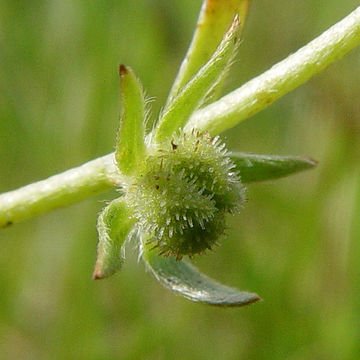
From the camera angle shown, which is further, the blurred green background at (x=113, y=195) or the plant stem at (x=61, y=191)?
the blurred green background at (x=113, y=195)

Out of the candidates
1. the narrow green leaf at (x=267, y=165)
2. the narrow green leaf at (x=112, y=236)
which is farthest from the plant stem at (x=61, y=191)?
the narrow green leaf at (x=267, y=165)

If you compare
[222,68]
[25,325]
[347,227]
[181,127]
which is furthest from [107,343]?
[222,68]

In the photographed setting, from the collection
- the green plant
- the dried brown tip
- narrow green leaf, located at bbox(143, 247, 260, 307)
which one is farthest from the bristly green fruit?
the dried brown tip

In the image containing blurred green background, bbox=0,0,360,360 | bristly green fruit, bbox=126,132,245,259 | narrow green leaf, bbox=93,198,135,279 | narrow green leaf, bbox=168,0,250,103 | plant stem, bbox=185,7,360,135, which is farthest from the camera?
blurred green background, bbox=0,0,360,360

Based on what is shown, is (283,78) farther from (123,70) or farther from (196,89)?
(123,70)

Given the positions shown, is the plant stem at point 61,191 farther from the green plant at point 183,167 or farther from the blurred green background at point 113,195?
the blurred green background at point 113,195

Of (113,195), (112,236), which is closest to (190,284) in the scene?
(112,236)

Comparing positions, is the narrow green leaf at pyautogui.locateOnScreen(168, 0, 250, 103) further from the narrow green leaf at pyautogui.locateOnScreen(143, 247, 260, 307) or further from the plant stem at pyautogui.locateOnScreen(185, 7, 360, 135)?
the narrow green leaf at pyautogui.locateOnScreen(143, 247, 260, 307)

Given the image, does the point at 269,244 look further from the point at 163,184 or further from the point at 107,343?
the point at 163,184
